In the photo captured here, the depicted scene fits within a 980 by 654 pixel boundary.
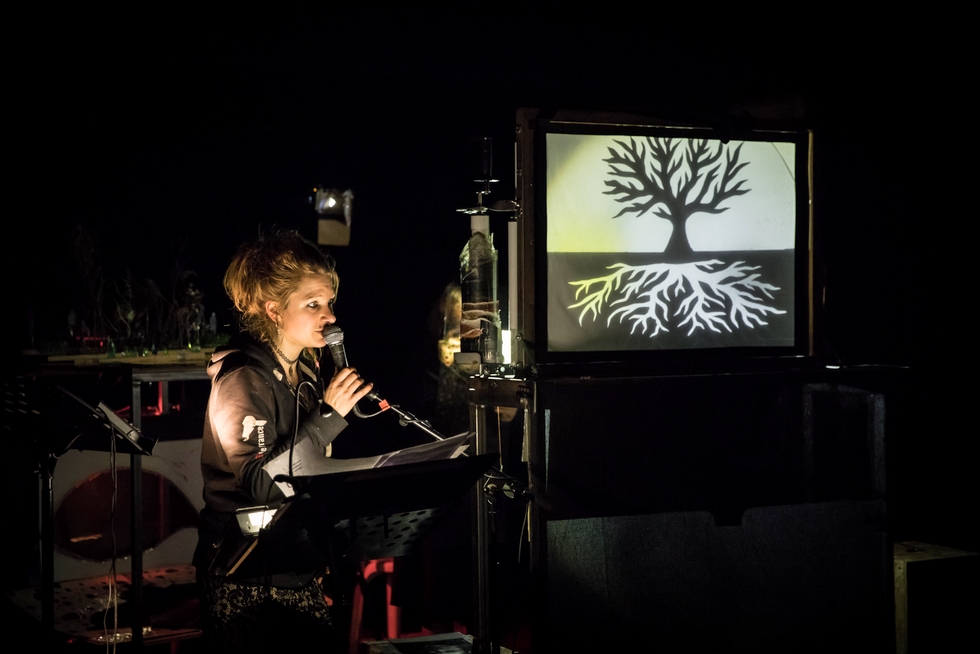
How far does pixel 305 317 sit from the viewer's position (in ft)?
9.16

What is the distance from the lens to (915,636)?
3348 millimetres

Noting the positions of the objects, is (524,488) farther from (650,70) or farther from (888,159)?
(888,159)

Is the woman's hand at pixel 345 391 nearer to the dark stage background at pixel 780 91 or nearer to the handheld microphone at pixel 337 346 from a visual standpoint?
the handheld microphone at pixel 337 346

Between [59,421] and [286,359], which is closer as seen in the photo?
[286,359]

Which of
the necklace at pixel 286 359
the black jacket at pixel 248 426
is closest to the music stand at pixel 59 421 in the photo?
the black jacket at pixel 248 426

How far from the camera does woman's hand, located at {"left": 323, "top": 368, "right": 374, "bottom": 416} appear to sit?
256cm

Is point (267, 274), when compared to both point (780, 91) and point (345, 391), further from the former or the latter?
point (780, 91)

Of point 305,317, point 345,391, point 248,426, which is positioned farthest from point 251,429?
point 305,317

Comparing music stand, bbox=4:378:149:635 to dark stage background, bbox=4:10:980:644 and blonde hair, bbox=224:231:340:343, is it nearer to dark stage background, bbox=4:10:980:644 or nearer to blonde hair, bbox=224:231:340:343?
blonde hair, bbox=224:231:340:343

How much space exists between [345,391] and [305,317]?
1.11 ft

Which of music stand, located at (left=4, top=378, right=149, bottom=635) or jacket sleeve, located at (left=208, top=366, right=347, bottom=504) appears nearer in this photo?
jacket sleeve, located at (left=208, top=366, right=347, bottom=504)

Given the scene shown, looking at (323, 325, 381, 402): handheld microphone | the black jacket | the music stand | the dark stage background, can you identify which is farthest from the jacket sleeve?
the dark stage background

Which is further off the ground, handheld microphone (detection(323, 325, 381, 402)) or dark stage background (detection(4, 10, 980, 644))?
dark stage background (detection(4, 10, 980, 644))

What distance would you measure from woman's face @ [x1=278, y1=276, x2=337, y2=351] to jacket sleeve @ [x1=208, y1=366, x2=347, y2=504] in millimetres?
233
